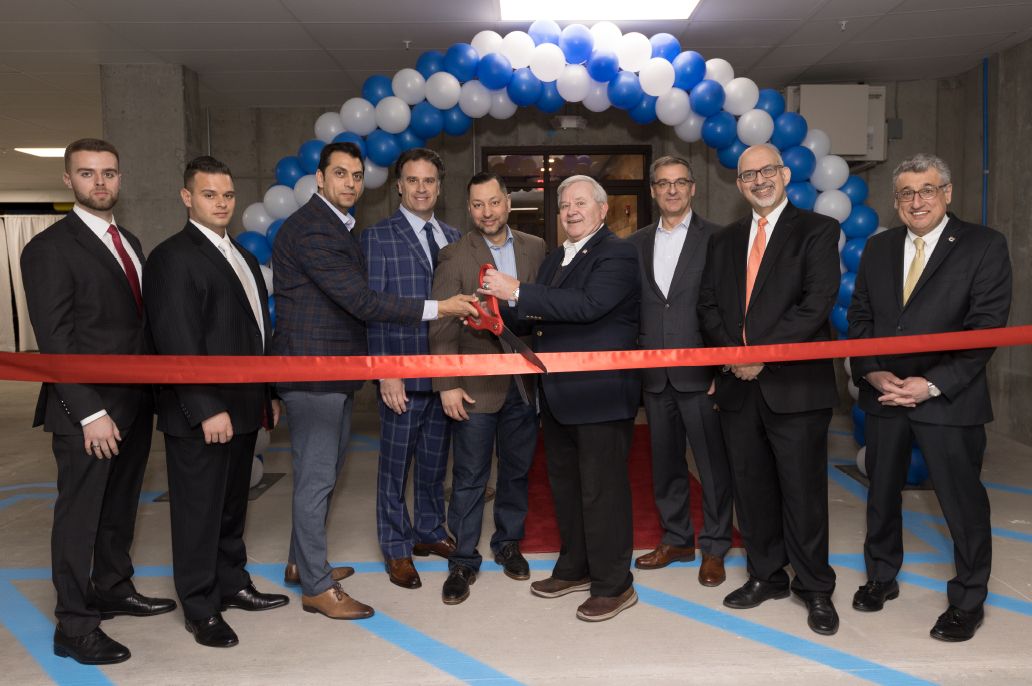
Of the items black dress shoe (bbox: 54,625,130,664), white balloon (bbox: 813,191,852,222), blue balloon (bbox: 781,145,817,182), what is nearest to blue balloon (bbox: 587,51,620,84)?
blue balloon (bbox: 781,145,817,182)

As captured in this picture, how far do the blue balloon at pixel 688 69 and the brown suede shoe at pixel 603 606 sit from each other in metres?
3.58

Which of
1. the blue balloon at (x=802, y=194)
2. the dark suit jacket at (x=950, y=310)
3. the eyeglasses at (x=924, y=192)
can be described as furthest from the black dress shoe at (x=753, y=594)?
the blue balloon at (x=802, y=194)

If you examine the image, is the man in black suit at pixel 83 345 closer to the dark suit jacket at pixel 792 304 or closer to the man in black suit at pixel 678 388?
the man in black suit at pixel 678 388

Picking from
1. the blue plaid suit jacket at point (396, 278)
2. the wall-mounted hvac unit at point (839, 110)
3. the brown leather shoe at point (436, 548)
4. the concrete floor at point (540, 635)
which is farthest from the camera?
the wall-mounted hvac unit at point (839, 110)

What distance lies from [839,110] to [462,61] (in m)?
3.69

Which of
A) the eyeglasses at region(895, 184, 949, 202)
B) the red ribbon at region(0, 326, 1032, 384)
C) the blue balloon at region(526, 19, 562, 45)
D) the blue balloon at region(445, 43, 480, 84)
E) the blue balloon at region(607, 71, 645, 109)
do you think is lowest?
the red ribbon at region(0, 326, 1032, 384)

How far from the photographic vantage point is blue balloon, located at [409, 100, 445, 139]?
547 centimetres

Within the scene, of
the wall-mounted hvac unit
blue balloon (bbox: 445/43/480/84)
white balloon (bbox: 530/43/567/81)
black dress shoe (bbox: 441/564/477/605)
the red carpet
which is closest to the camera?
black dress shoe (bbox: 441/564/477/605)

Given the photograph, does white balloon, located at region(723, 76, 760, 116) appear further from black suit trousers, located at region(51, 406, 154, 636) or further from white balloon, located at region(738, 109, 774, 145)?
black suit trousers, located at region(51, 406, 154, 636)

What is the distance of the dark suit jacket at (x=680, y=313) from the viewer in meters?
3.53

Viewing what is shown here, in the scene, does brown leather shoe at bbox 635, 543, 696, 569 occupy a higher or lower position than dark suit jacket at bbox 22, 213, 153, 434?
lower

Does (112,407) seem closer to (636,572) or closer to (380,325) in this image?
(380,325)

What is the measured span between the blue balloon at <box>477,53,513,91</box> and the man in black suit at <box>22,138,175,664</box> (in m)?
2.85

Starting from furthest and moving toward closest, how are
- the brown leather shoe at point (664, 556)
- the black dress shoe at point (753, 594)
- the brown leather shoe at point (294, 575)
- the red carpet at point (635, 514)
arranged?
the red carpet at point (635, 514) → the brown leather shoe at point (664, 556) → the brown leather shoe at point (294, 575) → the black dress shoe at point (753, 594)
